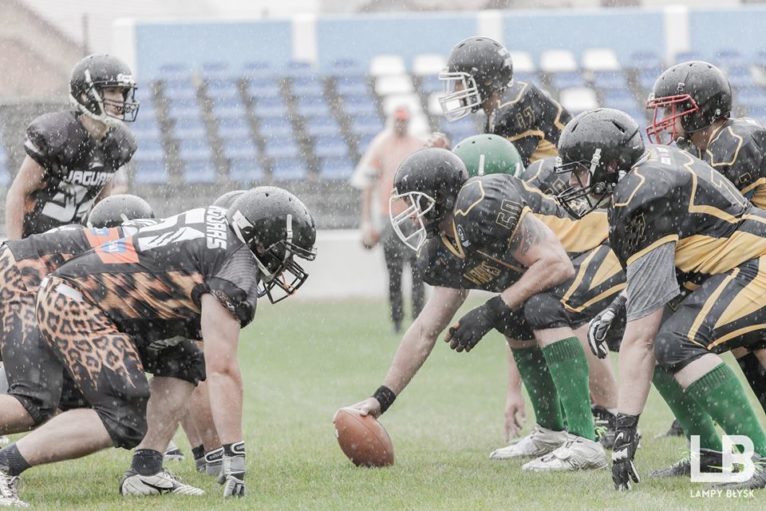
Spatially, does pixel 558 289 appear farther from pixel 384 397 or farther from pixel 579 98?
pixel 579 98

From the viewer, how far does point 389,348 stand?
10375 millimetres

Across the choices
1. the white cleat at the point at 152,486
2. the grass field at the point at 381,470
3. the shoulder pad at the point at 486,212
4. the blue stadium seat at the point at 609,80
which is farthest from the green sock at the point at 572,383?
the blue stadium seat at the point at 609,80

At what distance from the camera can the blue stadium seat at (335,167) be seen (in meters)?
17.2

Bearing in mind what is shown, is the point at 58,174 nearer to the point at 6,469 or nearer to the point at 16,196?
the point at 16,196

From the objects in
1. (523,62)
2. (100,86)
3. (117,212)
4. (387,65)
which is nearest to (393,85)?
(387,65)

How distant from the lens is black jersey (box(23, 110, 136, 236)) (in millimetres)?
6340

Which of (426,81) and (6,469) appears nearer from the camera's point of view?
(6,469)

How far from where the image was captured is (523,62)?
60.8 feet

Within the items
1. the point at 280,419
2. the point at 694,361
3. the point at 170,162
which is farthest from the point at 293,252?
the point at 170,162

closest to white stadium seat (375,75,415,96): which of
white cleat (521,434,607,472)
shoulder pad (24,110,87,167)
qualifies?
shoulder pad (24,110,87,167)

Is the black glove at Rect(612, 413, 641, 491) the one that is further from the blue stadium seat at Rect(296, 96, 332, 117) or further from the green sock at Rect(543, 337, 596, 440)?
the blue stadium seat at Rect(296, 96, 332, 117)

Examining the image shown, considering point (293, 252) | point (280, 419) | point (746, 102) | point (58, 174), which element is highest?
point (746, 102)

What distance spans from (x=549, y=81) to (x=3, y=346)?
14.6 metres

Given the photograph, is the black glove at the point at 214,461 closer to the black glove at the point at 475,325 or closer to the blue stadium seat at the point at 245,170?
the black glove at the point at 475,325
